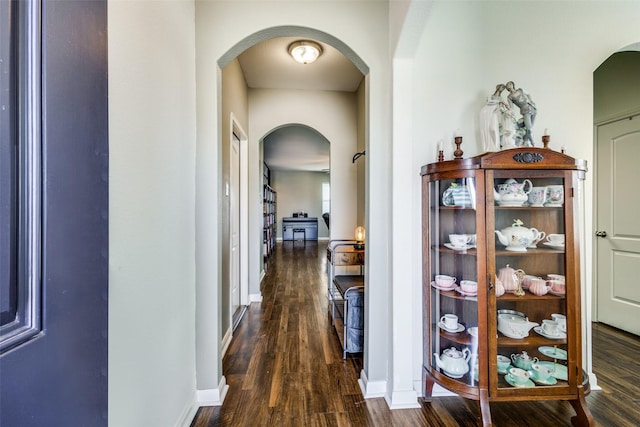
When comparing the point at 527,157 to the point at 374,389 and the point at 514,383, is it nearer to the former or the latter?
the point at 514,383

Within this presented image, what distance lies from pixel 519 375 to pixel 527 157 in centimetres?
126

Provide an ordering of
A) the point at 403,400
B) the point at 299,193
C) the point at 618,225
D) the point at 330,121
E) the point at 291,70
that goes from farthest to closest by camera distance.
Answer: the point at 299,193 < the point at 330,121 < the point at 291,70 < the point at 618,225 < the point at 403,400

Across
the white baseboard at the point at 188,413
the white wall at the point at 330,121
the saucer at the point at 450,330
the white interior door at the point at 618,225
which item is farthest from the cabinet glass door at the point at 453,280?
the white interior door at the point at 618,225

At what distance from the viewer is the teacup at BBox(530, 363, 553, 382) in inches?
62.9

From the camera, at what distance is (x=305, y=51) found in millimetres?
2707

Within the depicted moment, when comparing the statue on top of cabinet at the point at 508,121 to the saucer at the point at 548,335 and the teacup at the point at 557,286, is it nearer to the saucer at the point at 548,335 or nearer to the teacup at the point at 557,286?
the teacup at the point at 557,286

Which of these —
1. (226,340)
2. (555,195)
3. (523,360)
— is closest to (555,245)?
(555,195)

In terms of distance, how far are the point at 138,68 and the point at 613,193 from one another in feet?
13.8

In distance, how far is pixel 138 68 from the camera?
44.9 inches

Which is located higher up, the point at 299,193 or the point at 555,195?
the point at 299,193

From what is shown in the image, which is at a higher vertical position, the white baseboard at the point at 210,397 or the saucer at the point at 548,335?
the saucer at the point at 548,335

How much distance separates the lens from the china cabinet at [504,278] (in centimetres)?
156

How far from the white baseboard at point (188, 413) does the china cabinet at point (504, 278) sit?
4.86ft

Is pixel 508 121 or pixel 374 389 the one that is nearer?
pixel 508 121
